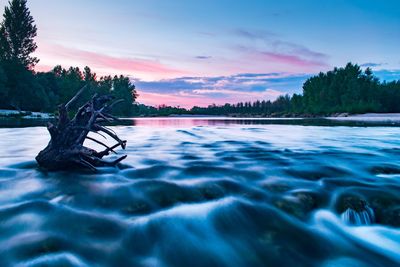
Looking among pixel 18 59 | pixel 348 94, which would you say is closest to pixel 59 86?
pixel 18 59

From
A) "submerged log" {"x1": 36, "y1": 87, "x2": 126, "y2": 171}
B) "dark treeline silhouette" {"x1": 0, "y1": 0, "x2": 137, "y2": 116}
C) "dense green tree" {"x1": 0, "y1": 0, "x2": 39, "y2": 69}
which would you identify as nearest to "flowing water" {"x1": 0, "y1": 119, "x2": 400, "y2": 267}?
"submerged log" {"x1": 36, "y1": 87, "x2": 126, "y2": 171}

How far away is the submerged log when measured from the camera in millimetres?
5895

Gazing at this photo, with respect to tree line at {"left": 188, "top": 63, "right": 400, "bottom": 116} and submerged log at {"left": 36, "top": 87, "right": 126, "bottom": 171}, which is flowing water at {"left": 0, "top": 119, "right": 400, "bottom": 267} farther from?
tree line at {"left": 188, "top": 63, "right": 400, "bottom": 116}

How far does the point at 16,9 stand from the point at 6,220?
3654 inches

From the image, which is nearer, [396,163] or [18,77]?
[396,163]

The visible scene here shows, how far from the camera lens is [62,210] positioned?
4.05m

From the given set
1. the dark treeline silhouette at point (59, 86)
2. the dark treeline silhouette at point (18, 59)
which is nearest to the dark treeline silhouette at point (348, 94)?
the dark treeline silhouette at point (59, 86)

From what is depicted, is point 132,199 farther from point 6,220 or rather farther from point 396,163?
point 396,163

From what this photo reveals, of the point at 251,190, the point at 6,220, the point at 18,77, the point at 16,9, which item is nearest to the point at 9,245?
the point at 6,220

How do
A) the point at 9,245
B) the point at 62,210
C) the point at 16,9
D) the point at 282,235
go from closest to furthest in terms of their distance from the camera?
A: the point at 9,245 → the point at 282,235 → the point at 62,210 → the point at 16,9

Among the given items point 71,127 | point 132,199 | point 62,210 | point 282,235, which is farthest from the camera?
point 71,127

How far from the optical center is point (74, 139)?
6.03 meters

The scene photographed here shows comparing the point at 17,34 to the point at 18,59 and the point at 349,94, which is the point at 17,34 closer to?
the point at 18,59

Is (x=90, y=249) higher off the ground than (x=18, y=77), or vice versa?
(x=18, y=77)
